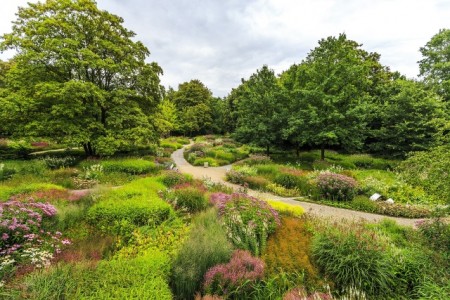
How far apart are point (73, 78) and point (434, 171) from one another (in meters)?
17.5

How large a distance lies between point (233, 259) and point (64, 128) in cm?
1276

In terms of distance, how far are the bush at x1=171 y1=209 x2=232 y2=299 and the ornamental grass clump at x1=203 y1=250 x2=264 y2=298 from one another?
0.19 m

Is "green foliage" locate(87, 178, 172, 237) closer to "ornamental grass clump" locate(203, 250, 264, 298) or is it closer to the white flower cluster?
the white flower cluster

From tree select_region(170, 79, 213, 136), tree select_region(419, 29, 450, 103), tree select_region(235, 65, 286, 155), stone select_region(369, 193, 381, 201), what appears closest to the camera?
stone select_region(369, 193, 381, 201)

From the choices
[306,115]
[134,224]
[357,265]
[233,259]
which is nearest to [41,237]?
[134,224]

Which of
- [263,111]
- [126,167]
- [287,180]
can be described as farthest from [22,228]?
[263,111]

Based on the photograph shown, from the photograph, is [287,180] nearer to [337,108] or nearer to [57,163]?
[337,108]

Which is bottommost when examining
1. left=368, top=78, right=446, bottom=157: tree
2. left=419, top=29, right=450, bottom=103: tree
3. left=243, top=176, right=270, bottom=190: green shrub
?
left=243, top=176, right=270, bottom=190: green shrub

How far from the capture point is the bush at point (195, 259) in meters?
3.53

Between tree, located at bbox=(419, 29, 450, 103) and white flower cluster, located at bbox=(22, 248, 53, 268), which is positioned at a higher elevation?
tree, located at bbox=(419, 29, 450, 103)

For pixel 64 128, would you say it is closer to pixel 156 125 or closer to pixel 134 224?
pixel 156 125

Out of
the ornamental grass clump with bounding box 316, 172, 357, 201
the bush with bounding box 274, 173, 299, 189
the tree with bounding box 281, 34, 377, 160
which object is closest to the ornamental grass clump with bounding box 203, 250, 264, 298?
the ornamental grass clump with bounding box 316, 172, 357, 201

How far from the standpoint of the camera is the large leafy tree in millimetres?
11211

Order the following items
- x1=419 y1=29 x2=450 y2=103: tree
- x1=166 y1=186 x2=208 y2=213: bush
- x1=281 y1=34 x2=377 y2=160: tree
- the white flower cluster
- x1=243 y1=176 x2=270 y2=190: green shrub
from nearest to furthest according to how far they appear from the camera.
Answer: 1. the white flower cluster
2. x1=166 y1=186 x2=208 y2=213: bush
3. x1=243 y1=176 x2=270 y2=190: green shrub
4. x1=281 y1=34 x2=377 y2=160: tree
5. x1=419 y1=29 x2=450 y2=103: tree
